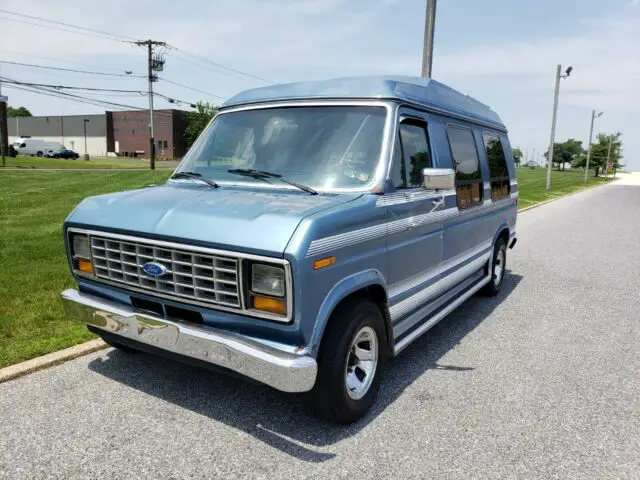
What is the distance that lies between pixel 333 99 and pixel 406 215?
1.05 m

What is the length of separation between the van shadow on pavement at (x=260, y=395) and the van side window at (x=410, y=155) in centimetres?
158

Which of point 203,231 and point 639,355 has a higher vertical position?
point 203,231

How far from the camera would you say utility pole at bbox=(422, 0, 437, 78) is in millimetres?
11203

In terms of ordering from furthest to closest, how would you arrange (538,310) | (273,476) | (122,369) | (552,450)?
(538,310), (122,369), (552,450), (273,476)

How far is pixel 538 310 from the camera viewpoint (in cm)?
621

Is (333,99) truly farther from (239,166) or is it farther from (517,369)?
(517,369)

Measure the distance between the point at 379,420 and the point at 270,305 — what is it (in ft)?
4.13

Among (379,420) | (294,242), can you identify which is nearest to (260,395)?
(379,420)

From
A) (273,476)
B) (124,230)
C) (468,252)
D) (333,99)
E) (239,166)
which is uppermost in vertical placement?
(333,99)

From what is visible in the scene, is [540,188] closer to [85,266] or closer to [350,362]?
[350,362]

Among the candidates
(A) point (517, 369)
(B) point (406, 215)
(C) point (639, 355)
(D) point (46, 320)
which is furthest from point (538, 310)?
(D) point (46, 320)

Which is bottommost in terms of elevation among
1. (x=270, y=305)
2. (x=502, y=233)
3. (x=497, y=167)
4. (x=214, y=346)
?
(x=214, y=346)

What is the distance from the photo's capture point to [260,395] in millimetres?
3773

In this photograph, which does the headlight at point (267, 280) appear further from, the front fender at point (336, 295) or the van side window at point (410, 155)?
the van side window at point (410, 155)
